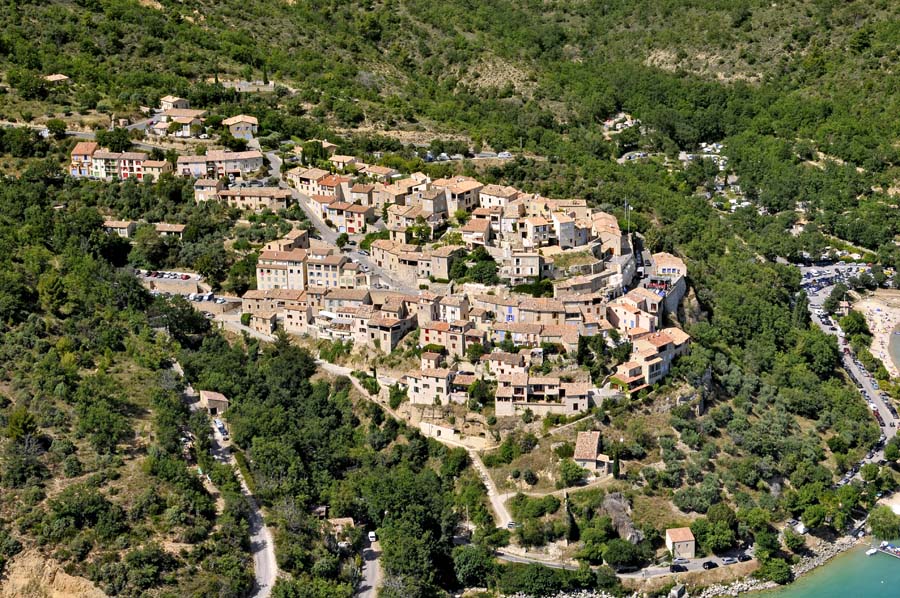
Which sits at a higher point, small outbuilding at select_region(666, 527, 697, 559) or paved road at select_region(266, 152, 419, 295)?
paved road at select_region(266, 152, 419, 295)

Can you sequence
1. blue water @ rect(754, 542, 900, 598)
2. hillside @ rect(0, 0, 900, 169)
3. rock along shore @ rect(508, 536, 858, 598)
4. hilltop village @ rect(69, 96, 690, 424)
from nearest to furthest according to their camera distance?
rock along shore @ rect(508, 536, 858, 598), blue water @ rect(754, 542, 900, 598), hilltop village @ rect(69, 96, 690, 424), hillside @ rect(0, 0, 900, 169)

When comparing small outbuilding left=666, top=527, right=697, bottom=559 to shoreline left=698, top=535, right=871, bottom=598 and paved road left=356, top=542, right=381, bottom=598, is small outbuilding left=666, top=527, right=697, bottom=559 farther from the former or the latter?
paved road left=356, top=542, right=381, bottom=598

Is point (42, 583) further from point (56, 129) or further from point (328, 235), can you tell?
point (56, 129)

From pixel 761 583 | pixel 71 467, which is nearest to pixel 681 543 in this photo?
pixel 761 583

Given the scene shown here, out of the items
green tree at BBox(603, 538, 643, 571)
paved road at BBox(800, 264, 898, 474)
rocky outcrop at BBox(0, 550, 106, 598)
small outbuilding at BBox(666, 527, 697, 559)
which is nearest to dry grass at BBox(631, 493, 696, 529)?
small outbuilding at BBox(666, 527, 697, 559)

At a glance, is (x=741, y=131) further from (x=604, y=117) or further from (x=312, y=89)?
(x=312, y=89)

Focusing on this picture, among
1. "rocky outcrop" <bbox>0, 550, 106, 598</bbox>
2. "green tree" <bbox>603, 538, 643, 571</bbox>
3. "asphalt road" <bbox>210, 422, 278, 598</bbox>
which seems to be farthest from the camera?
"green tree" <bbox>603, 538, 643, 571</bbox>

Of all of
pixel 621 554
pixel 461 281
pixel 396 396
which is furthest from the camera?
pixel 461 281
